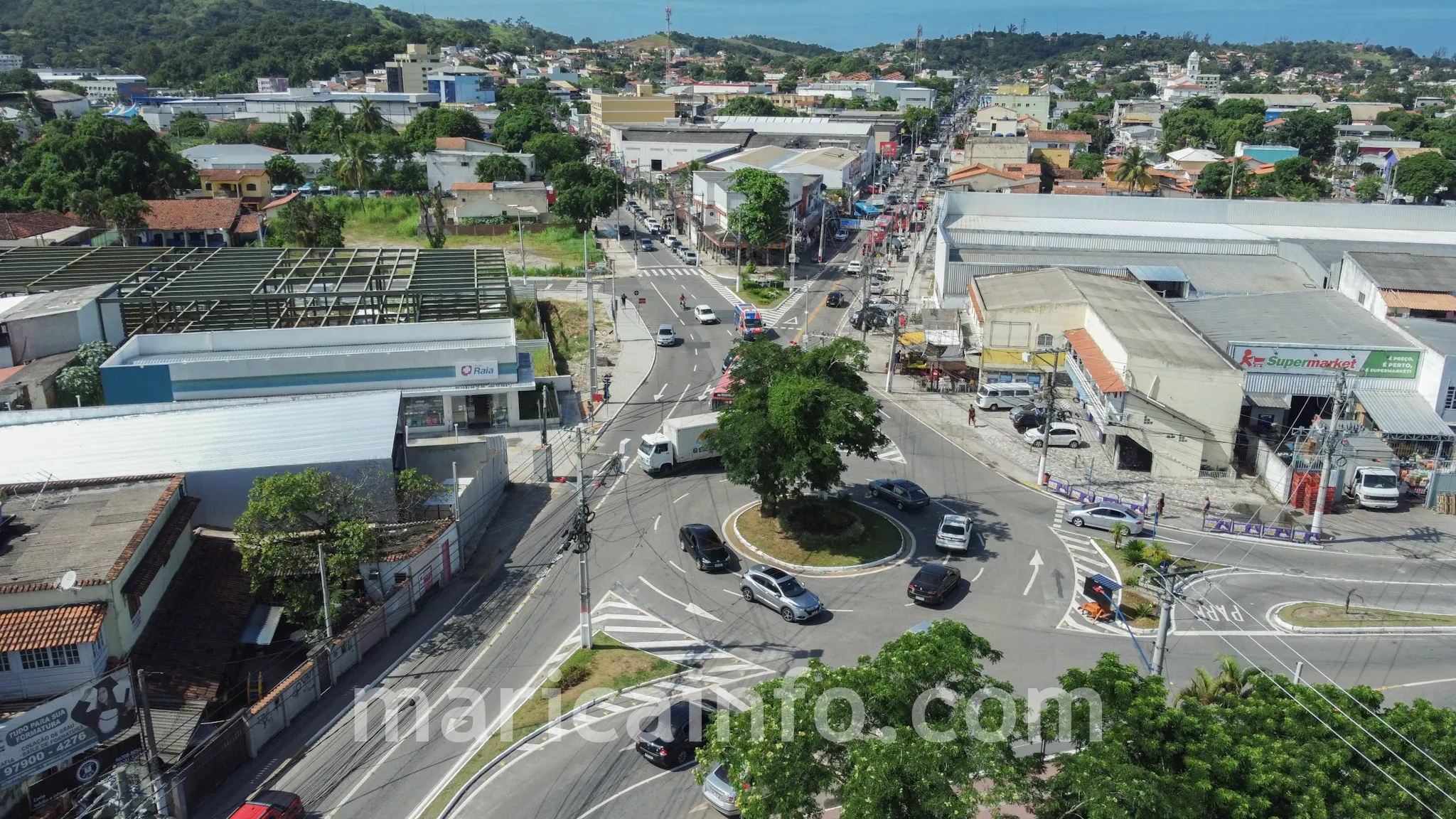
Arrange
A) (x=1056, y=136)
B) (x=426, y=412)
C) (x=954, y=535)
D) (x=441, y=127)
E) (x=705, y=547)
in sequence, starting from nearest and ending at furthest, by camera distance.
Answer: (x=705, y=547), (x=954, y=535), (x=426, y=412), (x=441, y=127), (x=1056, y=136)

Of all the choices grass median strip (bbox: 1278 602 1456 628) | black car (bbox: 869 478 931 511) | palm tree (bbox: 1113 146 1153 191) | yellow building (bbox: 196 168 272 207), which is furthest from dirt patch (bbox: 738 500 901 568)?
yellow building (bbox: 196 168 272 207)

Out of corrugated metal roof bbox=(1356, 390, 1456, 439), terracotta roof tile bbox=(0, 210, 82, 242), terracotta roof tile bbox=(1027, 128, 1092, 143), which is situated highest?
terracotta roof tile bbox=(1027, 128, 1092, 143)

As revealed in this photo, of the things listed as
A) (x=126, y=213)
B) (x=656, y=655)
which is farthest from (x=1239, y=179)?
(x=126, y=213)

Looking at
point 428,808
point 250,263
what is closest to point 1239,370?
point 428,808

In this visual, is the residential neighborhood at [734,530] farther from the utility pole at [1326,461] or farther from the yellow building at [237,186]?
the yellow building at [237,186]

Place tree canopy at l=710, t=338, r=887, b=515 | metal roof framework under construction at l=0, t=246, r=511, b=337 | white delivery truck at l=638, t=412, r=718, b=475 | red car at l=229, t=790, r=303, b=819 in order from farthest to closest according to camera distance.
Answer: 1. metal roof framework under construction at l=0, t=246, r=511, b=337
2. white delivery truck at l=638, t=412, r=718, b=475
3. tree canopy at l=710, t=338, r=887, b=515
4. red car at l=229, t=790, r=303, b=819

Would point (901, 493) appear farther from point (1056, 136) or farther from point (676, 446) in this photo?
point (1056, 136)

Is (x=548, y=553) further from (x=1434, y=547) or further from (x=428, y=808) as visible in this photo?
(x=1434, y=547)

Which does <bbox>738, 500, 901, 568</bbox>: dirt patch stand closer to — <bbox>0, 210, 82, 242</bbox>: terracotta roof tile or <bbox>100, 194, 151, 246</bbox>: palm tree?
<bbox>100, 194, 151, 246</bbox>: palm tree
